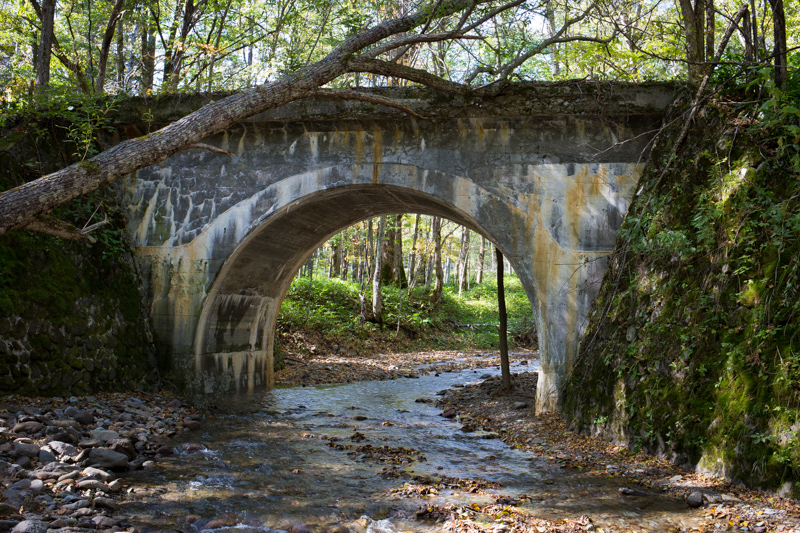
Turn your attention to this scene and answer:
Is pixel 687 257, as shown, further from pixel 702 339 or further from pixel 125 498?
pixel 125 498

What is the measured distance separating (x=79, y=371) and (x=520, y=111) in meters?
5.79

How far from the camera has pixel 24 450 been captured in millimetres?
4242

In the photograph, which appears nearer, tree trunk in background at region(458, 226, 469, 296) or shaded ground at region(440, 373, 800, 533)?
shaded ground at region(440, 373, 800, 533)

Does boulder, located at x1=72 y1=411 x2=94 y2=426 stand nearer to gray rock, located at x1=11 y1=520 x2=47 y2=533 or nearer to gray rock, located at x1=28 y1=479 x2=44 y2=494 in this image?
gray rock, located at x1=28 y1=479 x2=44 y2=494

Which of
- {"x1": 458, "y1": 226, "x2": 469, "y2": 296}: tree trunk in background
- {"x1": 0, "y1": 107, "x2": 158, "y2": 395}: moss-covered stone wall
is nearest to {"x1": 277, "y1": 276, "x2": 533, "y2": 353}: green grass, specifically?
{"x1": 458, "y1": 226, "x2": 469, "y2": 296}: tree trunk in background

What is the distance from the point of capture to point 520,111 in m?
6.63

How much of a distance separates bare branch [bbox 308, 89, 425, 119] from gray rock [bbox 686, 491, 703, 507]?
468 cm

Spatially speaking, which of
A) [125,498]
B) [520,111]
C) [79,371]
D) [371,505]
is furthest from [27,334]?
[520,111]

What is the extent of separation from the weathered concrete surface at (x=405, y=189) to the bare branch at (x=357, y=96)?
1.07 ft

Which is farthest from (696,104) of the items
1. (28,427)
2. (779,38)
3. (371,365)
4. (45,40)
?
(45,40)

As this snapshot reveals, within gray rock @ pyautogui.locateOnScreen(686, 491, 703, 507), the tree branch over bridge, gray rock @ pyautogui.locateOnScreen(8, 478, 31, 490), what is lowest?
gray rock @ pyautogui.locateOnScreen(686, 491, 703, 507)

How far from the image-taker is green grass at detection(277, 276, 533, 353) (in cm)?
1387

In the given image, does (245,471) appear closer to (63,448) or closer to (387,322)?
(63,448)

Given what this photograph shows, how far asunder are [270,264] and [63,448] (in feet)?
14.2
